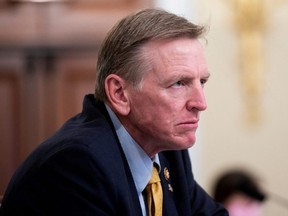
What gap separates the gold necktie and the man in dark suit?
10mm

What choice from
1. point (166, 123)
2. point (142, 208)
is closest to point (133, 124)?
point (166, 123)

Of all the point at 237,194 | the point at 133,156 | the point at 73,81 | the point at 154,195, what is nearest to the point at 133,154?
the point at 133,156

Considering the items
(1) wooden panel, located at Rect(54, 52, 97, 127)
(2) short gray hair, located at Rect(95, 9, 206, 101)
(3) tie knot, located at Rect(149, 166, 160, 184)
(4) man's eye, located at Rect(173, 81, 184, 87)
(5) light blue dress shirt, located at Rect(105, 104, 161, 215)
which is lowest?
(1) wooden panel, located at Rect(54, 52, 97, 127)

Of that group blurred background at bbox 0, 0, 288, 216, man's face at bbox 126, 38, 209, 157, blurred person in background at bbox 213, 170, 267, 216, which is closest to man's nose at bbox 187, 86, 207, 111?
man's face at bbox 126, 38, 209, 157

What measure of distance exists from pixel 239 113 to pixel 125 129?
78.6 inches

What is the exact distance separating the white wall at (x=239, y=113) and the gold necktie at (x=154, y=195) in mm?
1895

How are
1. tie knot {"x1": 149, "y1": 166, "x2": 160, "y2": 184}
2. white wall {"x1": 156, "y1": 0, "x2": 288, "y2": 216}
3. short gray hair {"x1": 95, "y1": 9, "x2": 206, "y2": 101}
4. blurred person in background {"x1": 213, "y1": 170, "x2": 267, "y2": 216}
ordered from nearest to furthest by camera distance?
1. short gray hair {"x1": 95, "y1": 9, "x2": 206, "y2": 101}
2. tie knot {"x1": 149, "y1": 166, "x2": 160, "y2": 184}
3. blurred person in background {"x1": 213, "y1": 170, "x2": 267, "y2": 216}
4. white wall {"x1": 156, "y1": 0, "x2": 288, "y2": 216}

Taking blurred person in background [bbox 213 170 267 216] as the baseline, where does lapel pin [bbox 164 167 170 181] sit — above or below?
above

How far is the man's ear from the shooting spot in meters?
1.58

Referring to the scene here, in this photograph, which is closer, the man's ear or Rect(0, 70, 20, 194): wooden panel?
the man's ear

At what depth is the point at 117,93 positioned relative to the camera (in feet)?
5.23

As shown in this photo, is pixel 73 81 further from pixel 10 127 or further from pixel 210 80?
pixel 210 80

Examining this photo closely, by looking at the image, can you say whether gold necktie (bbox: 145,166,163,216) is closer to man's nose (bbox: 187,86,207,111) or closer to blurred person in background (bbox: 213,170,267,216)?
man's nose (bbox: 187,86,207,111)

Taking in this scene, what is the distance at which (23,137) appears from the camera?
3.40 m
